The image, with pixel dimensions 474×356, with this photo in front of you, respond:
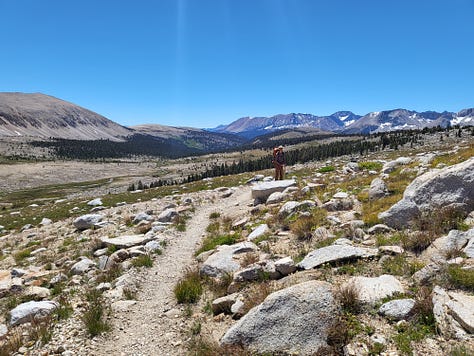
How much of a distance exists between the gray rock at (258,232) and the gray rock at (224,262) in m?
1.07

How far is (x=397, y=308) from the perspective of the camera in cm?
657

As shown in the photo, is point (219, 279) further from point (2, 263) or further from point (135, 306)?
point (2, 263)

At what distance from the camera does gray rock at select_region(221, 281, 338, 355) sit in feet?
20.8

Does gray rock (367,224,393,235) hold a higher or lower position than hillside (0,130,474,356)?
higher

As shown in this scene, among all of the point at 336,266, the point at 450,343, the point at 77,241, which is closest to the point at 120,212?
the point at 77,241

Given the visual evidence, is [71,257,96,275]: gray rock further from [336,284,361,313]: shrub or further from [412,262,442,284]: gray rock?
[412,262,442,284]: gray rock

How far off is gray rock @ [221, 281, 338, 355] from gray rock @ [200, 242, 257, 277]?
3.91m

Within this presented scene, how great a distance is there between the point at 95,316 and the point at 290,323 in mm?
5569

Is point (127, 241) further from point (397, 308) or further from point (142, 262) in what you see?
point (397, 308)

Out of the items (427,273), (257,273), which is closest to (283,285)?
(257,273)

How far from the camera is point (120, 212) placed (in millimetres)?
26562

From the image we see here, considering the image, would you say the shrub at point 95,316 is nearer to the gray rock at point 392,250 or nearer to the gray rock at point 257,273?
the gray rock at point 257,273

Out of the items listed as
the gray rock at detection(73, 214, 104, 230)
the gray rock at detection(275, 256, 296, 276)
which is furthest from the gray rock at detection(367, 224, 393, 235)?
the gray rock at detection(73, 214, 104, 230)

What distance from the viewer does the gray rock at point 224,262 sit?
35.9 feet
